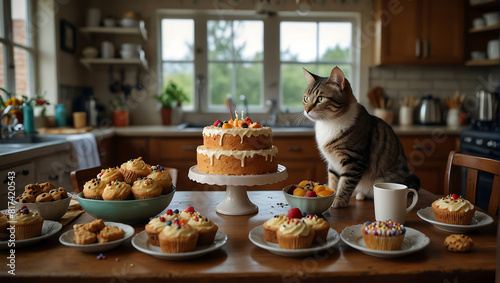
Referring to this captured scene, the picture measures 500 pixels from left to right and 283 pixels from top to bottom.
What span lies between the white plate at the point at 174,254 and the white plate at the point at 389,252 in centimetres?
32

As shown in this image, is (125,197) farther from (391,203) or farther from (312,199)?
(391,203)

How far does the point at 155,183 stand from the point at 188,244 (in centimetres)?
33

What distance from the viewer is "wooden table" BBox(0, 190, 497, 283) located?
2.88 ft

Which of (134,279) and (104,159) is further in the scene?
Answer: (104,159)

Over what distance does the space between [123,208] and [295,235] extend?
0.52 meters

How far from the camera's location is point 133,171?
1301mm

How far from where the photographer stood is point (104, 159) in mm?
3035

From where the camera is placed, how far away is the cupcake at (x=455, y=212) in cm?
117

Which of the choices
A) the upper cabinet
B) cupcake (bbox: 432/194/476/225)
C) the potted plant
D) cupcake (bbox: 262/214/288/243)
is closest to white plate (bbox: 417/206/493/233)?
cupcake (bbox: 432/194/476/225)

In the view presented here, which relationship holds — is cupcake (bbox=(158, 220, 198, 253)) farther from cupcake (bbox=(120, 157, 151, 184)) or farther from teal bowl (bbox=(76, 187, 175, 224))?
cupcake (bbox=(120, 157, 151, 184))

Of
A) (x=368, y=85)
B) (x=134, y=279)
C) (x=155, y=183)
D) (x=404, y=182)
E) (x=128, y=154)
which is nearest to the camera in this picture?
(x=134, y=279)

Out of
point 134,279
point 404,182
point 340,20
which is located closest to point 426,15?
point 340,20

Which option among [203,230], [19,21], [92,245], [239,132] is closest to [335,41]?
[19,21]

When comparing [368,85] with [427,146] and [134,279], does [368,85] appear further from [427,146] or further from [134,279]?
[134,279]
